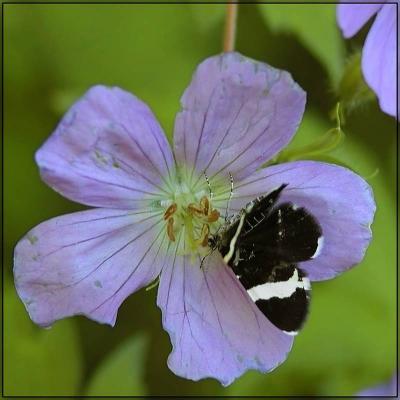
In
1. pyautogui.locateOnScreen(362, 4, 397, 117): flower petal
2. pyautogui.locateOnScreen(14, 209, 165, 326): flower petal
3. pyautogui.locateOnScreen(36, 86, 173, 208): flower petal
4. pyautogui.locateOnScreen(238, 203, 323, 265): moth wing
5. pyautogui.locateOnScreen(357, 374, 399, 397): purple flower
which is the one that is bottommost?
pyautogui.locateOnScreen(357, 374, 399, 397): purple flower

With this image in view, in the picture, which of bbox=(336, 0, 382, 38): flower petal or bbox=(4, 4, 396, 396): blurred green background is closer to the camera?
bbox=(336, 0, 382, 38): flower petal

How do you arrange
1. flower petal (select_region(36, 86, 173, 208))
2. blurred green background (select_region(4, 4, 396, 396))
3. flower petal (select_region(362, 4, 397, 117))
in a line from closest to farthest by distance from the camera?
flower petal (select_region(36, 86, 173, 208)) → flower petal (select_region(362, 4, 397, 117)) → blurred green background (select_region(4, 4, 396, 396))

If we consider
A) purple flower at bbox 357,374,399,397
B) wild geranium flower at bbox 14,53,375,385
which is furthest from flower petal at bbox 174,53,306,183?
purple flower at bbox 357,374,399,397

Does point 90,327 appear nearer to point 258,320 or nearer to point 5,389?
point 5,389

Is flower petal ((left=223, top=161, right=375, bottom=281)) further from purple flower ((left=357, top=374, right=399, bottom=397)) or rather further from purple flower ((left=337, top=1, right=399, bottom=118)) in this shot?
purple flower ((left=357, top=374, right=399, bottom=397))

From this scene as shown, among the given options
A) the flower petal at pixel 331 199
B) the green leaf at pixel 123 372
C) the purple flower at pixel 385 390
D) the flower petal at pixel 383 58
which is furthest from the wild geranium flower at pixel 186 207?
the purple flower at pixel 385 390

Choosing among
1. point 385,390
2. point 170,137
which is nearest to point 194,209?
point 170,137
